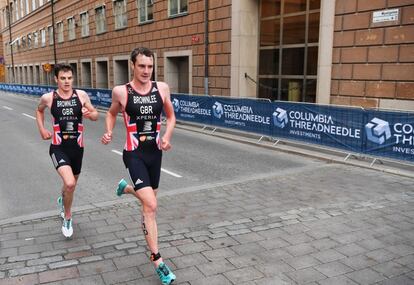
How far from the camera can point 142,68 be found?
162 inches

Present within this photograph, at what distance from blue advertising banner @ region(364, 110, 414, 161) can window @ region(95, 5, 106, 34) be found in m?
24.8

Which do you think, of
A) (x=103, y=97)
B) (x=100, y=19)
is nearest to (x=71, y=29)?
(x=100, y=19)

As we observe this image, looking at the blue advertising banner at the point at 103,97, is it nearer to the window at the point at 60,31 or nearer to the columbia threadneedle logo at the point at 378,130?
the columbia threadneedle logo at the point at 378,130

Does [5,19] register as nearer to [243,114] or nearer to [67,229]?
[243,114]

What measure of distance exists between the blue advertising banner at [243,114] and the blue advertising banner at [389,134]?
3.44 m

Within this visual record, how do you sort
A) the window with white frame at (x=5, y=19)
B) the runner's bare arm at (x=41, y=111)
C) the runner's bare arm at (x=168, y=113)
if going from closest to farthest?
the runner's bare arm at (x=168, y=113) < the runner's bare arm at (x=41, y=111) < the window with white frame at (x=5, y=19)

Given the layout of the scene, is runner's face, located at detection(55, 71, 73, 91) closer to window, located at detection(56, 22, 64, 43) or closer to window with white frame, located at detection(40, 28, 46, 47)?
window, located at detection(56, 22, 64, 43)

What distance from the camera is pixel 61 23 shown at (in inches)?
1575

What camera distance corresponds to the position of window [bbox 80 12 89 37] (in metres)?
33.5

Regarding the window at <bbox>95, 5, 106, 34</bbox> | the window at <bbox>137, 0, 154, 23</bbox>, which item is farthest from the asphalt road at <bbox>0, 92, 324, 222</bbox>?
the window at <bbox>95, 5, 106, 34</bbox>

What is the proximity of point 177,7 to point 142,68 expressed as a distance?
18686 mm

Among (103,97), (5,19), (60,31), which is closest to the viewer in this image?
(103,97)

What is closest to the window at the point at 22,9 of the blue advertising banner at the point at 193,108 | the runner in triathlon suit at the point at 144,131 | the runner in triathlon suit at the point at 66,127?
the blue advertising banner at the point at 193,108

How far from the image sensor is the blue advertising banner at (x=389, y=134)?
866cm
